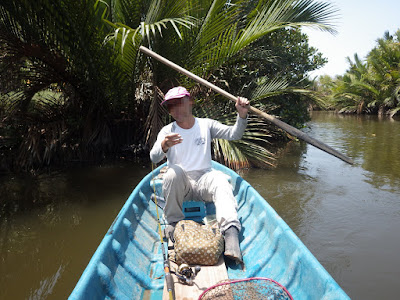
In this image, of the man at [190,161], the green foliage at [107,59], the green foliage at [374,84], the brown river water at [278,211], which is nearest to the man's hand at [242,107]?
Answer: the man at [190,161]

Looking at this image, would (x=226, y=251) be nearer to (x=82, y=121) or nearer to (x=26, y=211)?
(x=26, y=211)

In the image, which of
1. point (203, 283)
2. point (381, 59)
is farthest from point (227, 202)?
point (381, 59)

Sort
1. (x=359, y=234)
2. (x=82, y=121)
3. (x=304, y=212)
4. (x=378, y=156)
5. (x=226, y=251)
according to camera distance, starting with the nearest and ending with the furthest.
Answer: (x=226, y=251), (x=359, y=234), (x=304, y=212), (x=82, y=121), (x=378, y=156)

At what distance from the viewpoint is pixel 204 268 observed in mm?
2381

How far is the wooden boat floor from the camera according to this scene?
6.97ft

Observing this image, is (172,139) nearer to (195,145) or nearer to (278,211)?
(195,145)

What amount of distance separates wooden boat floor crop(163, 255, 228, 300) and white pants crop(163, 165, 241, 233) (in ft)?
1.13

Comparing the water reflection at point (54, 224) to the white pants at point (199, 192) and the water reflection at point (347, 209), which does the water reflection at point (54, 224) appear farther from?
the water reflection at point (347, 209)

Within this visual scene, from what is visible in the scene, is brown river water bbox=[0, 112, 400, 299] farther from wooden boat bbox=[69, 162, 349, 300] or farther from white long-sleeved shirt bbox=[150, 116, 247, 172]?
white long-sleeved shirt bbox=[150, 116, 247, 172]

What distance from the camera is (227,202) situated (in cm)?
271

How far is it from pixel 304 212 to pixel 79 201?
12.7 feet

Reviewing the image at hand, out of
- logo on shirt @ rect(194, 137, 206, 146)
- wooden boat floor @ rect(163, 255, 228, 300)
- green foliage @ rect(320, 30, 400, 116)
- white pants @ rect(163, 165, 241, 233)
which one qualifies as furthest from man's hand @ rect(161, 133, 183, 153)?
green foliage @ rect(320, 30, 400, 116)

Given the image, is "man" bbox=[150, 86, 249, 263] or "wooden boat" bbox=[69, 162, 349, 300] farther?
"man" bbox=[150, 86, 249, 263]

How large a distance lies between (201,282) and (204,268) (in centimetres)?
14
